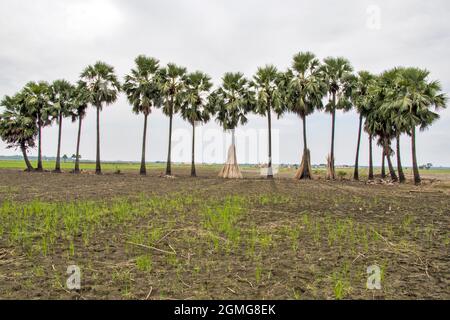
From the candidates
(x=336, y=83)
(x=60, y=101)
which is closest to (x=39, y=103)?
(x=60, y=101)

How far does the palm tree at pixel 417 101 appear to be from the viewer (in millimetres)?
33688

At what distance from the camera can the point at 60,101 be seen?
52906 millimetres

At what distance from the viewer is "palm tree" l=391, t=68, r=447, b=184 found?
33688 millimetres

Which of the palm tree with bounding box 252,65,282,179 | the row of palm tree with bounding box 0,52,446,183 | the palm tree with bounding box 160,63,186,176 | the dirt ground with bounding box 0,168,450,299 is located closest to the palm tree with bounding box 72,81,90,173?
the row of palm tree with bounding box 0,52,446,183

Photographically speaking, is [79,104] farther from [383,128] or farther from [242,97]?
[383,128]

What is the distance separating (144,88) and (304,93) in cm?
2303

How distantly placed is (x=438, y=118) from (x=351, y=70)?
1363 cm

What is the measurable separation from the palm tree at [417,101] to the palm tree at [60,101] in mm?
48465

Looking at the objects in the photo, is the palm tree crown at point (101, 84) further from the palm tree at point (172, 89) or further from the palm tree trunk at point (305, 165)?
the palm tree trunk at point (305, 165)

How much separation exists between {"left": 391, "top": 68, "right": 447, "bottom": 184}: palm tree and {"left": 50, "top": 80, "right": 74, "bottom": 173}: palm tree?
48465 mm

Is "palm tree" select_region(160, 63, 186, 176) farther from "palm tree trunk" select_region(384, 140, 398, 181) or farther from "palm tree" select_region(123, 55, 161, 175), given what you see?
"palm tree trunk" select_region(384, 140, 398, 181)

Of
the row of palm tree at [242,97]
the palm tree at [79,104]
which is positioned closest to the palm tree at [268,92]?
the row of palm tree at [242,97]
